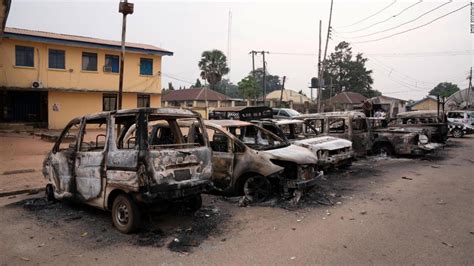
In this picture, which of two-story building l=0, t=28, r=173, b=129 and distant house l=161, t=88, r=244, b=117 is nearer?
two-story building l=0, t=28, r=173, b=129

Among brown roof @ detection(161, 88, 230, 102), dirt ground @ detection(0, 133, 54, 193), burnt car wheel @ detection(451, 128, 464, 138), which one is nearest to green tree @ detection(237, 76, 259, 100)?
brown roof @ detection(161, 88, 230, 102)

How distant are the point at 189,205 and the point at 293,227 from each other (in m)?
1.85

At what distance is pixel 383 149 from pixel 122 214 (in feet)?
36.4

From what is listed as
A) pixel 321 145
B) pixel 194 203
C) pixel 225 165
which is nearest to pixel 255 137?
pixel 225 165

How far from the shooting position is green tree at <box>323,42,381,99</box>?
2726 inches

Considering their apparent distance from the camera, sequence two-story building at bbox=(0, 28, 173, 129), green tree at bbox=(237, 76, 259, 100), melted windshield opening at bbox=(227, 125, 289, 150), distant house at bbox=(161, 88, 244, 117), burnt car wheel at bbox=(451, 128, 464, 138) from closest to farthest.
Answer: melted windshield opening at bbox=(227, 125, 289, 150) → two-story building at bbox=(0, 28, 173, 129) → burnt car wheel at bbox=(451, 128, 464, 138) → green tree at bbox=(237, 76, 259, 100) → distant house at bbox=(161, 88, 244, 117)

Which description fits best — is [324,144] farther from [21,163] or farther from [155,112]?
[21,163]

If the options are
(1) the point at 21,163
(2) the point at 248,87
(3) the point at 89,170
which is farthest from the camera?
(2) the point at 248,87

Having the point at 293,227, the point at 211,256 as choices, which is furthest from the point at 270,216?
the point at 211,256

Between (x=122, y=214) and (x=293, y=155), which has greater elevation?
(x=293, y=155)

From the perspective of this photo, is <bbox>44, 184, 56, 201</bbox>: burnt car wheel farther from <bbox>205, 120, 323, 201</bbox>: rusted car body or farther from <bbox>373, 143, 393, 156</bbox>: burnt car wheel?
<bbox>373, 143, 393, 156</bbox>: burnt car wheel

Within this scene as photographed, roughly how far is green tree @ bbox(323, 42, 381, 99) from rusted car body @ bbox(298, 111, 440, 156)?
5823cm

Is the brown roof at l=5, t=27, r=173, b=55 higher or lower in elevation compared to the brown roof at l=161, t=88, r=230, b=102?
higher

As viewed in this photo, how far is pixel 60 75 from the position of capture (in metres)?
23.4
